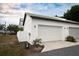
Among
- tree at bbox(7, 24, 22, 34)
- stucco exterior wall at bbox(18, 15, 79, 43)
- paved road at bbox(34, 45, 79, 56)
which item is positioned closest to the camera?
paved road at bbox(34, 45, 79, 56)

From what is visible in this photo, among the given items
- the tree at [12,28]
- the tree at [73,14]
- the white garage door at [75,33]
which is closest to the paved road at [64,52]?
the white garage door at [75,33]

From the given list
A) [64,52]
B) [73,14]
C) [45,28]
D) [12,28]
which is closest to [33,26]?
[45,28]

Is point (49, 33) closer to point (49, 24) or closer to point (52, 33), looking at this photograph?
point (52, 33)

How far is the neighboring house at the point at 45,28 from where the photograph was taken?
281 inches

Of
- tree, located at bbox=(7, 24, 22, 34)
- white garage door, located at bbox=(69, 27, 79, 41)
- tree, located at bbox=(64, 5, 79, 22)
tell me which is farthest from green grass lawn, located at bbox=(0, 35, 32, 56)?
tree, located at bbox=(64, 5, 79, 22)

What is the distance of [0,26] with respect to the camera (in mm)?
6926

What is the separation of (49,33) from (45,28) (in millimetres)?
331

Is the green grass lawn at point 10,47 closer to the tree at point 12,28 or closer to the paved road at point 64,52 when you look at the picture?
the tree at point 12,28

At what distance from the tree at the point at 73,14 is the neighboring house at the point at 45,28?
0.21 meters

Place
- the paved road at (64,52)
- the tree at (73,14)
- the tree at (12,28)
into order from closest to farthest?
the paved road at (64,52) → the tree at (12,28) → the tree at (73,14)

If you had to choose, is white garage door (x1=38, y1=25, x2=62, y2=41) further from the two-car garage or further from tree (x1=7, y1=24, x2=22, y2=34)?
tree (x1=7, y1=24, x2=22, y2=34)

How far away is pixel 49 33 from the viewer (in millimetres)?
7461

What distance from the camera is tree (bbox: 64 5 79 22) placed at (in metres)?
7.25

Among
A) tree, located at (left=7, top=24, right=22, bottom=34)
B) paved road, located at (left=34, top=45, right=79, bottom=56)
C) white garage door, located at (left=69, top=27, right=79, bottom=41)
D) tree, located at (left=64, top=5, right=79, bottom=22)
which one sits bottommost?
paved road, located at (left=34, top=45, right=79, bottom=56)
